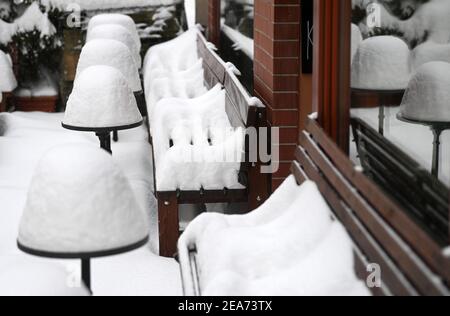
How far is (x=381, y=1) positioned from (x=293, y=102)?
2288 mm

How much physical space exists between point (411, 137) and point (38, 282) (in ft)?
14.4

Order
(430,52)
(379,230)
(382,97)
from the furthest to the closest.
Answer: (430,52) → (382,97) → (379,230)

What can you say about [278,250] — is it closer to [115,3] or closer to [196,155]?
[196,155]

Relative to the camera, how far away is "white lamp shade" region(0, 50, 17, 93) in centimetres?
1062

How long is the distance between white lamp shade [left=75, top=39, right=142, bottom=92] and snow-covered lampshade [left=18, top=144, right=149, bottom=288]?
4.05 meters

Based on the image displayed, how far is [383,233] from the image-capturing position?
3043mm

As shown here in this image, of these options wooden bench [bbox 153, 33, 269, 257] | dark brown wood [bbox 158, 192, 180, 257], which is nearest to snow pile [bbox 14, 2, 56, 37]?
wooden bench [bbox 153, 33, 269, 257]

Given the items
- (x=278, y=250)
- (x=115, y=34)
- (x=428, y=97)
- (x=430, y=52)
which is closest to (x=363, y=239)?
(x=278, y=250)

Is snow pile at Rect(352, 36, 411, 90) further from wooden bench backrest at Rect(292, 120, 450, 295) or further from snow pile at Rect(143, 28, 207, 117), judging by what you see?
wooden bench backrest at Rect(292, 120, 450, 295)

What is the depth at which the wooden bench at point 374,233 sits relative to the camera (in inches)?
104

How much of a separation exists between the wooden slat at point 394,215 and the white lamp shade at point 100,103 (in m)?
2.06

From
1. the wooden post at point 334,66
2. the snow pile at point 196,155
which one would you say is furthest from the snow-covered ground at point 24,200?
the wooden post at point 334,66
